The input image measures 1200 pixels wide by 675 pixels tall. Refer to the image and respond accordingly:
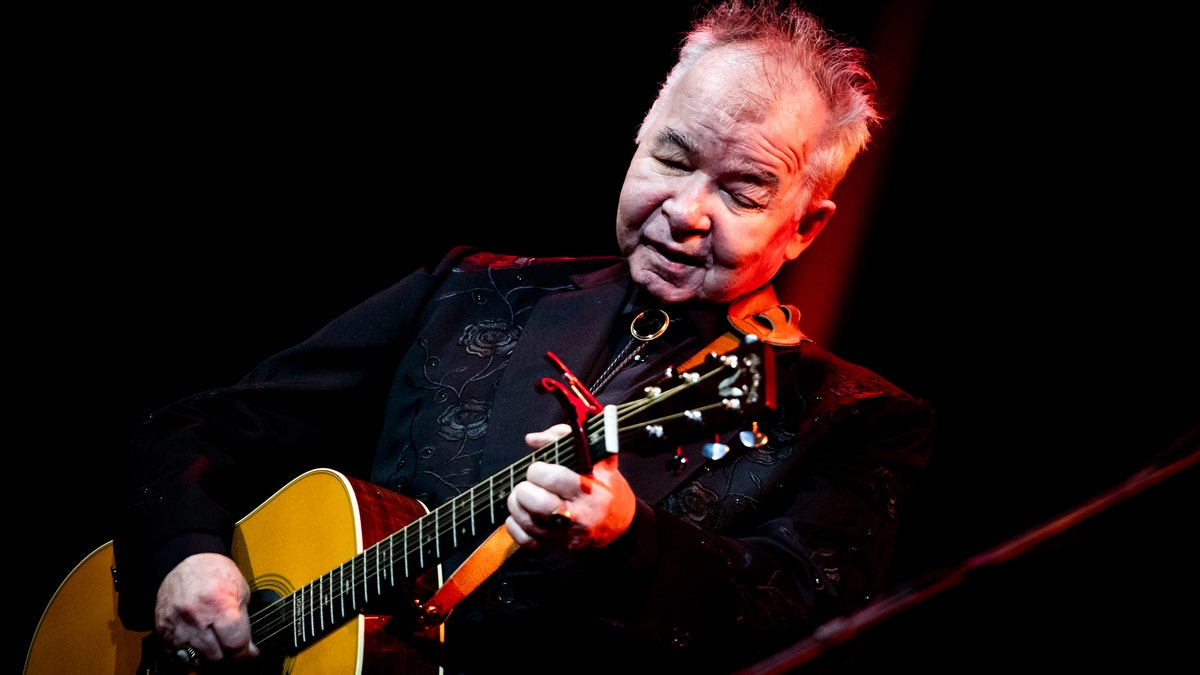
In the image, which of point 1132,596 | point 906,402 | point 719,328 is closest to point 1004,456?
point 906,402

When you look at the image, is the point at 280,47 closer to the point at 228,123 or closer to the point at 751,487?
the point at 228,123

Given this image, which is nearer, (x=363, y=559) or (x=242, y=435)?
(x=363, y=559)

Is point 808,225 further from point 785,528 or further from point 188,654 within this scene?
point 188,654

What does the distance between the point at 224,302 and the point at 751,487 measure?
2.07 meters

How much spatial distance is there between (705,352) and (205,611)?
4.34ft

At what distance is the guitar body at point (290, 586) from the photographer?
73.5 inches

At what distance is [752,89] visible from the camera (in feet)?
7.61

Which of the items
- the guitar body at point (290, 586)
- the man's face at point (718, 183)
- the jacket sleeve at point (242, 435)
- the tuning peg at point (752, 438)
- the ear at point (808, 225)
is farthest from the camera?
the ear at point (808, 225)

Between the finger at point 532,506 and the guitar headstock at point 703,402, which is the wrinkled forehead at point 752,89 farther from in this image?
the finger at point 532,506

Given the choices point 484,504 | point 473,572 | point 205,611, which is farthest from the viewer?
point 205,611

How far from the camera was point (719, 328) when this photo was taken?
93.7 inches

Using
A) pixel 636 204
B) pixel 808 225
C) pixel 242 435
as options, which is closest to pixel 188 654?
pixel 242 435

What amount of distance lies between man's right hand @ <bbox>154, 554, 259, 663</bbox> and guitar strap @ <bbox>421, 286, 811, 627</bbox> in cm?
48

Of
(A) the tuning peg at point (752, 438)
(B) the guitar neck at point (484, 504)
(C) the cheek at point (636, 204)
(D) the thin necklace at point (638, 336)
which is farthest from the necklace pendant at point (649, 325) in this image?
(A) the tuning peg at point (752, 438)
